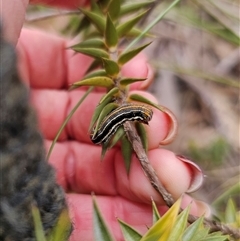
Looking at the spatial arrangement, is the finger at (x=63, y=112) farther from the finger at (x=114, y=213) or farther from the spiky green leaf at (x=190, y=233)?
the spiky green leaf at (x=190, y=233)

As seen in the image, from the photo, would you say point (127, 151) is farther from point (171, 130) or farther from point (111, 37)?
point (111, 37)

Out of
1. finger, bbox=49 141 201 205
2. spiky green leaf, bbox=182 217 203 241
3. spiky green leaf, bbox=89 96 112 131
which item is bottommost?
finger, bbox=49 141 201 205

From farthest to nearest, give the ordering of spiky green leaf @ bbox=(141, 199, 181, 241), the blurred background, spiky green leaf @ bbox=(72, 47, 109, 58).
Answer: the blurred background < spiky green leaf @ bbox=(72, 47, 109, 58) < spiky green leaf @ bbox=(141, 199, 181, 241)

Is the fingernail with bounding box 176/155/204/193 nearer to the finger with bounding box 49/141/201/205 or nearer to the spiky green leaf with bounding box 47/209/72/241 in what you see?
the finger with bounding box 49/141/201/205

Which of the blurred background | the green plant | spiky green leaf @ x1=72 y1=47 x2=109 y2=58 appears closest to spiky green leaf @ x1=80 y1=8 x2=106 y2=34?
the green plant

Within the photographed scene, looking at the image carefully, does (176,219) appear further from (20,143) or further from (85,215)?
(85,215)

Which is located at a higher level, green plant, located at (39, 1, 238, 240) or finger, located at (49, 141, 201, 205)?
green plant, located at (39, 1, 238, 240)

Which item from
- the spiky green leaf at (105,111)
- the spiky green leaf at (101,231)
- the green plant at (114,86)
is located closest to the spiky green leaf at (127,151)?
the green plant at (114,86)
